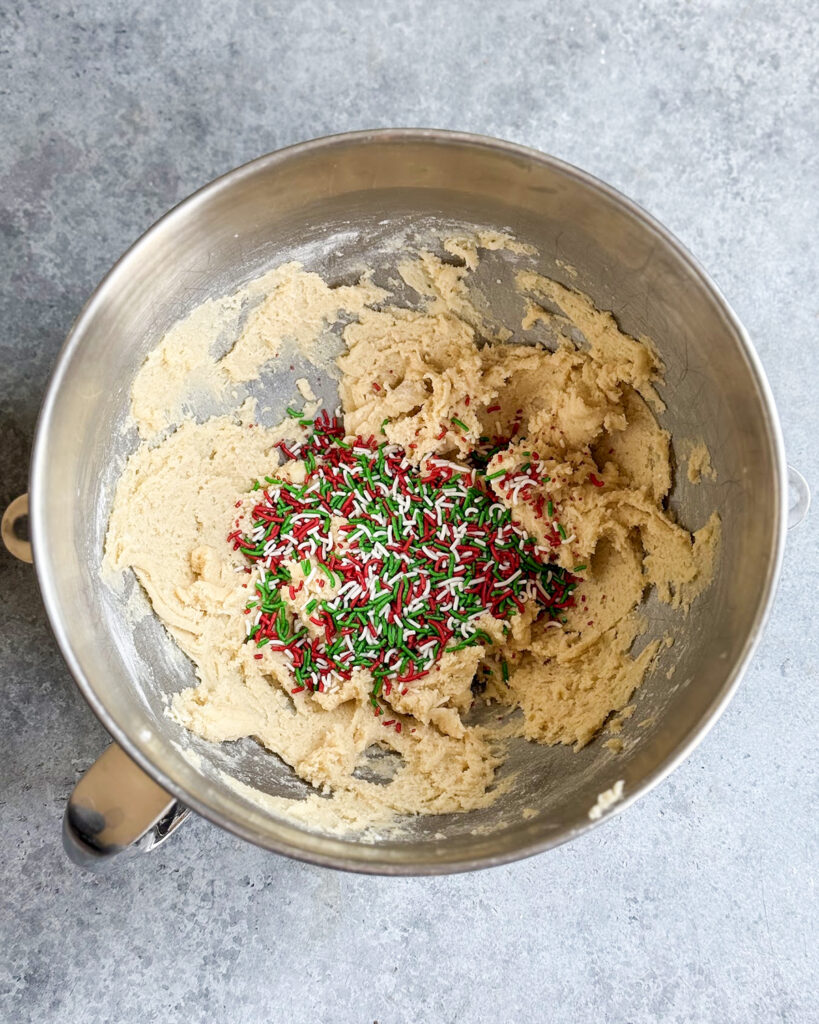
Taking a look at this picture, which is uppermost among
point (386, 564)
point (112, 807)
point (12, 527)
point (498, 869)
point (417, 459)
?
point (417, 459)

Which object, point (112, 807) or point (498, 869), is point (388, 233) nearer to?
point (112, 807)

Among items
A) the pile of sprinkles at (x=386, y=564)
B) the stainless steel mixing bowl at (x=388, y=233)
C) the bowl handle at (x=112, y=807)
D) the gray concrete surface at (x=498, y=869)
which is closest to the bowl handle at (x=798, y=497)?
the stainless steel mixing bowl at (x=388, y=233)

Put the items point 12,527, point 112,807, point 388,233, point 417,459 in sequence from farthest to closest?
1. point 417,459
2. point 388,233
3. point 12,527
4. point 112,807

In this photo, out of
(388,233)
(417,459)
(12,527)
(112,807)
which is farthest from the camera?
(417,459)

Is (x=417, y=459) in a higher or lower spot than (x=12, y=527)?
higher

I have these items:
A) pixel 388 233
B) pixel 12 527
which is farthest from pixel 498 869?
pixel 388 233

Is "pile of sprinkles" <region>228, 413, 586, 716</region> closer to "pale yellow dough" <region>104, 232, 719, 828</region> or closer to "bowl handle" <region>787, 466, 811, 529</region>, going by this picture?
"pale yellow dough" <region>104, 232, 719, 828</region>

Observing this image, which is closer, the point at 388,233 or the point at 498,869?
the point at 388,233
